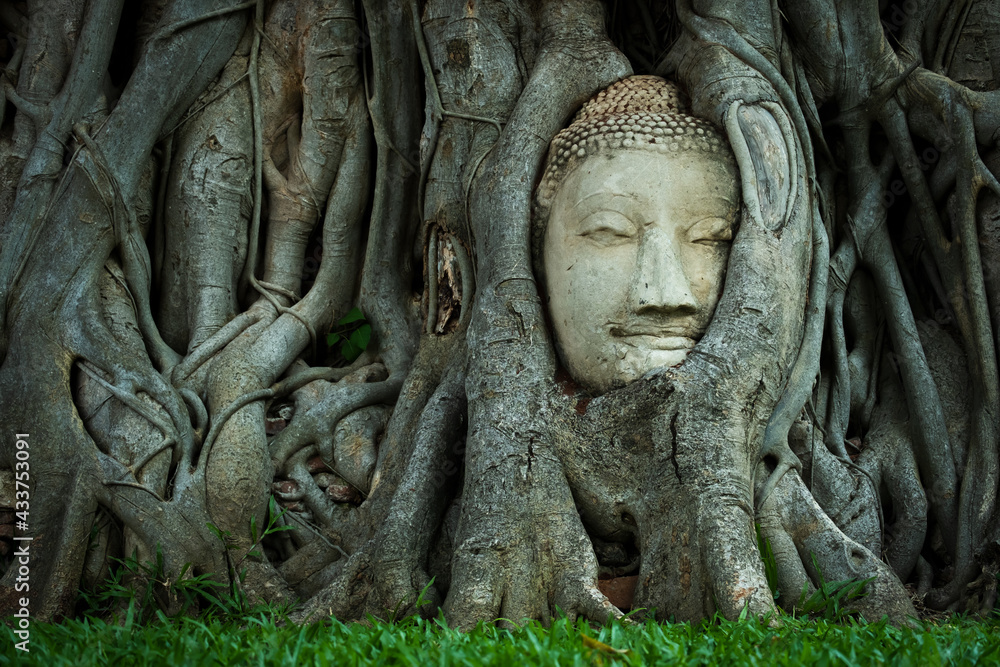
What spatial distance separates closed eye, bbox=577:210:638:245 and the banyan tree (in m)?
0.01

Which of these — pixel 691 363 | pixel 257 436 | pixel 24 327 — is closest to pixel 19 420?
pixel 24 327

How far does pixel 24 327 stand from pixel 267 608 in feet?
4.91

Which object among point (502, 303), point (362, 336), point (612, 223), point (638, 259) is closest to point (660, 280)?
point (638, 259)

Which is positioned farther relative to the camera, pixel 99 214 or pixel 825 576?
pixel 99 214

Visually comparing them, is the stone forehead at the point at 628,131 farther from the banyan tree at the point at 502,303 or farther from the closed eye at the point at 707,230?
the closed eye at the point at 707,230

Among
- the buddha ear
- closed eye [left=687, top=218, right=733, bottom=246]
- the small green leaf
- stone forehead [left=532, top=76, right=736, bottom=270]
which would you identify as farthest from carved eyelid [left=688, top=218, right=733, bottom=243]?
the small green leaf

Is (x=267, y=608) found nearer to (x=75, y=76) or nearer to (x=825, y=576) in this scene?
(x=825, y=576)

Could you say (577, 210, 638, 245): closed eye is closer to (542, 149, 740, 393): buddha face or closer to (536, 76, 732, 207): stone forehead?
(542, 149, 740, 393): buddha face

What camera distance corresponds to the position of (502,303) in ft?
10.5

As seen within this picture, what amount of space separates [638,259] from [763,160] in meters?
0.58

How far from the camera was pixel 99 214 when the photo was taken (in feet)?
12.2

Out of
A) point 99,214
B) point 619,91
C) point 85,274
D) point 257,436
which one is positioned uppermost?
point 619,91

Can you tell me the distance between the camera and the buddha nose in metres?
3.00

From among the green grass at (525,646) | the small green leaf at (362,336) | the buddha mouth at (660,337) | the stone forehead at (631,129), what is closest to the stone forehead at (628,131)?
the stone forehead at (631,129)
